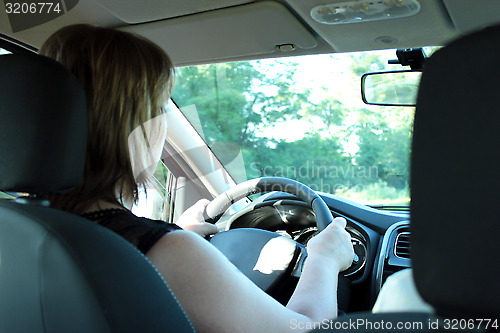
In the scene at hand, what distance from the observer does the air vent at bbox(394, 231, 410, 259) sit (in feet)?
9.15

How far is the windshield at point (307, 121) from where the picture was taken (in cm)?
603

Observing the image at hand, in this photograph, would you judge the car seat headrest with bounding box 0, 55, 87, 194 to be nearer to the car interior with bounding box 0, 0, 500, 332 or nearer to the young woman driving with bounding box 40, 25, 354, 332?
the car interior with bounding box 0, 0, 500, 332

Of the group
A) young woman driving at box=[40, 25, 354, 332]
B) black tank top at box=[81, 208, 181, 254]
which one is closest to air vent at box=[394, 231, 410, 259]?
young woman driving at box=[40, 25, 354, 332]

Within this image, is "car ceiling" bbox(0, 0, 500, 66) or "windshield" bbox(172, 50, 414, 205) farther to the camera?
"windshield" bbox(172, 50, 414, 205)

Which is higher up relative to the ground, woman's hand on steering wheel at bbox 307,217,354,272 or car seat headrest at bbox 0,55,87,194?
car seat headrest at bbox 0,55,87,194

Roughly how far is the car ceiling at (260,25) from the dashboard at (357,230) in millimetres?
765

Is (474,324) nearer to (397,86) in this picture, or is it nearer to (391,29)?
(391,29)

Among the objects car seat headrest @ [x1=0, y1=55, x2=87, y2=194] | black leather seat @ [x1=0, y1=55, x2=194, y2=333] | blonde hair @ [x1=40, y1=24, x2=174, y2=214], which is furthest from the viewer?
blonde hair @ [x1=40, y1=24, x2=174, y2=214]

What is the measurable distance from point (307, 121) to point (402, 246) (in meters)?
4.30

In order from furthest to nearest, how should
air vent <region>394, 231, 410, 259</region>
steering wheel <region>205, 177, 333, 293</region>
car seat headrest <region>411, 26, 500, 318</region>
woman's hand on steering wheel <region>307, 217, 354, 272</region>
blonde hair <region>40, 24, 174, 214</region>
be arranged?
air vent <region>394, 231, 410, 259</region>, steering wheel <region>205, 177, 333, 293</region>, woman's hand on steering wheel <region>307, 217, 354, 272</region>, blonde hair <region>40, 24, 174, 214</region>, car seat headrest <region>411, 26, 500, 318</region>

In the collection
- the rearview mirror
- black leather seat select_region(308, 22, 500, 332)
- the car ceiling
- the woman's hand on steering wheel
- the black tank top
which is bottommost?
the woman's hand on steering wheel

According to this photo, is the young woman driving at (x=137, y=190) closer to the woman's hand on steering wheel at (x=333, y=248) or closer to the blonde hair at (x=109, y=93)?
the blonde hair at (x=109, y=93)

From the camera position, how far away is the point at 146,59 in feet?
5.31

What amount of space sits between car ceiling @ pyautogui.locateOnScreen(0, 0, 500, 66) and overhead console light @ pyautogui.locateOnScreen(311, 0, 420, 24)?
0.03m
